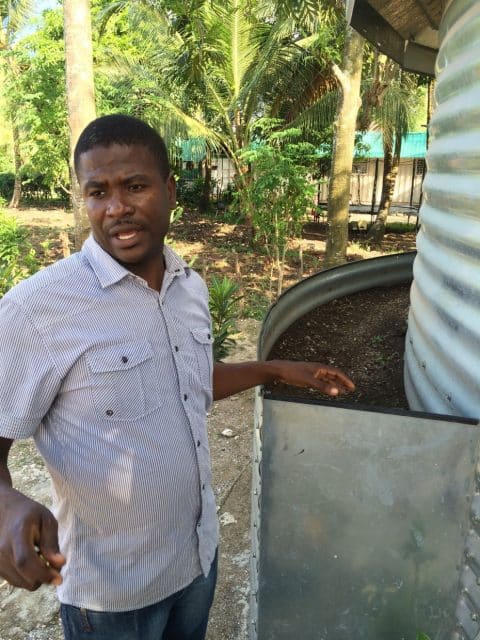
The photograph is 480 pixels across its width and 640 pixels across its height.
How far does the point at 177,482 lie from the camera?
1454 mm

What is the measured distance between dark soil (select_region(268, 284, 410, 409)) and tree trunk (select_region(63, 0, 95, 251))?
3205mm

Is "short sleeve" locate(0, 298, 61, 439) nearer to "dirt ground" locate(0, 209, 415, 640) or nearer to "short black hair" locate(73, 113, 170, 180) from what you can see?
"short black hair" locate(73, 113, 170, 180)

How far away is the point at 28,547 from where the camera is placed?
106 cm

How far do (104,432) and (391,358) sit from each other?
2.44m

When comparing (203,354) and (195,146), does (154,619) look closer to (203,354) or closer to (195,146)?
(203,354)

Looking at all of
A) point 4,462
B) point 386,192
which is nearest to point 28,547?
point 4,462

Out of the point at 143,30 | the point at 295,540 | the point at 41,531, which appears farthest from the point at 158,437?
the point at 143,30

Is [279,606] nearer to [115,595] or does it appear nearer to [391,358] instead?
[115,595]

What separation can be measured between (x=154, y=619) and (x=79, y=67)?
20.0 ft

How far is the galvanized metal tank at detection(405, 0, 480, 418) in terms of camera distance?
172 cm

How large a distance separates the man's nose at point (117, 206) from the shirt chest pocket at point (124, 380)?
1.08 feet

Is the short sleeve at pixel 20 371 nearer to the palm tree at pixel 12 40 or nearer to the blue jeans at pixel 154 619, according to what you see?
the blue jeans at pixel 154 619

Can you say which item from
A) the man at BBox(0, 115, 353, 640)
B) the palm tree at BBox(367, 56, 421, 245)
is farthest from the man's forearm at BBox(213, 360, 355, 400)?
the palm tree at BBox(367, 56, 421, 245)

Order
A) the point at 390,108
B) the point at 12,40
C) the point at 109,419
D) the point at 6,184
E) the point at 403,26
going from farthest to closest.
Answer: the point at 6,184, the point at 12,40, the point at 390,108, the point at 403,26, the point at 109,419
